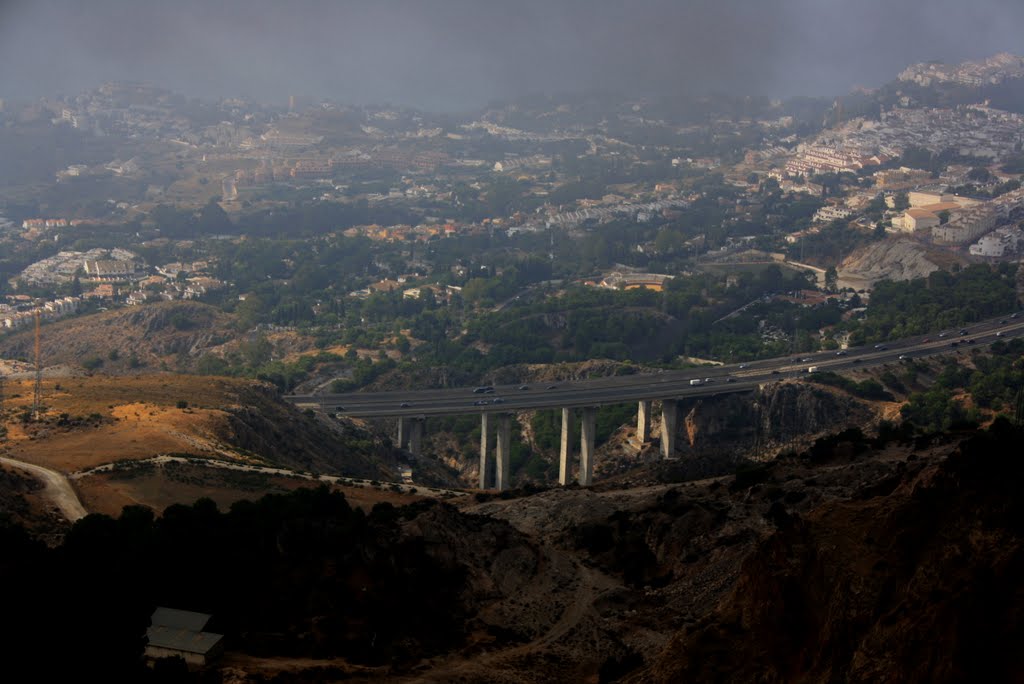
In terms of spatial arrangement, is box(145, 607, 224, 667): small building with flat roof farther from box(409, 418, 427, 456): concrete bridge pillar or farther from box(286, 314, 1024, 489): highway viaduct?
box(409, 418, 427, 456): concrete bridge pillar

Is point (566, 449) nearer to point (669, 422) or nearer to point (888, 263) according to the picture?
point (669, 422)

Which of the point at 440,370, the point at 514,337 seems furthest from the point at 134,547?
the point at 514,337

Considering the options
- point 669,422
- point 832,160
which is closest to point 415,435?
point 669,422

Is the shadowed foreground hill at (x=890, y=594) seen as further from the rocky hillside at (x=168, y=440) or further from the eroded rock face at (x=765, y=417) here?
the eroded rock face at (x=765, y=417)

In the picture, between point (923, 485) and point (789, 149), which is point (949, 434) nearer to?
point (923, 485)

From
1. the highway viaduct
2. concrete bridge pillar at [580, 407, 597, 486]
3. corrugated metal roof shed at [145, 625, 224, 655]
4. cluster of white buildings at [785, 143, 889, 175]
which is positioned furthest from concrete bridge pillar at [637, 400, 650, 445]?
cluster of white buildings at [785, 143, 889, 175]

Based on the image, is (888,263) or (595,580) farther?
(888,263)
